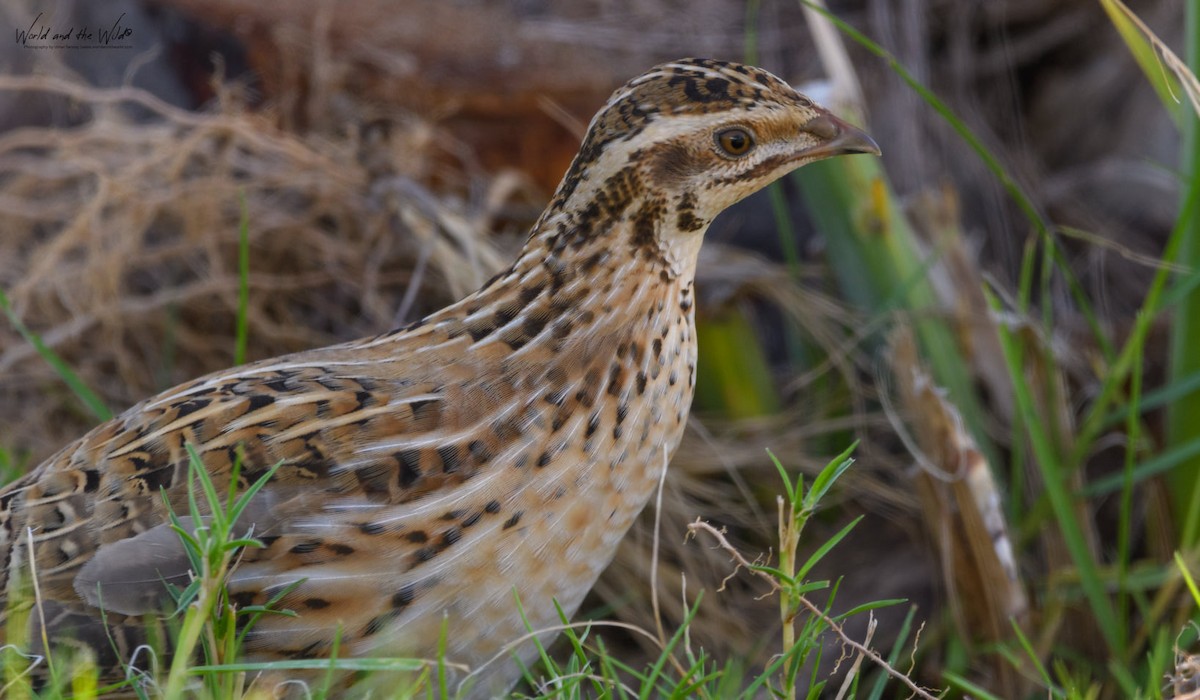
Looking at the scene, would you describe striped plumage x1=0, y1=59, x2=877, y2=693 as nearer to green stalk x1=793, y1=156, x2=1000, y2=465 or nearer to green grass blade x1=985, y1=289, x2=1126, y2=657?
green grass blade x1=985, y1=289, x2=1126, y2=657

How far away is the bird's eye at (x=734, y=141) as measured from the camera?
2473mm

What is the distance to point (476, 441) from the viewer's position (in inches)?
98.2

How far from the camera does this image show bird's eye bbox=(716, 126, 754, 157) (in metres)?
2.47

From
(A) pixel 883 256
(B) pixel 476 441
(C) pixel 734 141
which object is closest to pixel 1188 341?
(A) pixel 883 256

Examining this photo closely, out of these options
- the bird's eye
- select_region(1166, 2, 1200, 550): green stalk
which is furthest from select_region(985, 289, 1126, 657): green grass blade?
the bird's eye

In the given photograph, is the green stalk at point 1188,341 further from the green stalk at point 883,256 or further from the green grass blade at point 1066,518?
the green stalk at point 883,256

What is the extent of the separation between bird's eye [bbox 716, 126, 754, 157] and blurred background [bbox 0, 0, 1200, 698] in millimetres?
923

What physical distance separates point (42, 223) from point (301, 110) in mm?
1012

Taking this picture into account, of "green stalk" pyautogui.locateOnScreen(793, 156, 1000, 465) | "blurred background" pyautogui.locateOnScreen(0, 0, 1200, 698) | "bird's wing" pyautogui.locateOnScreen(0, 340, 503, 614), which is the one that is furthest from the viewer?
"green stalk" pyautogui.locateOnScreen(793, 156, 1000, 465)

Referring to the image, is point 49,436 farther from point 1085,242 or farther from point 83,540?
point 1085,242

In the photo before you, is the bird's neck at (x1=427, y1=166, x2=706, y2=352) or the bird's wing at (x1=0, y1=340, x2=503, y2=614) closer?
the bird's wing at (x1=0, y1=340, x2=503, y2=614)

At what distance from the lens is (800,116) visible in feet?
8.20

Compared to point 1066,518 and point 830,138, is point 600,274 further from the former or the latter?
point 1066,518

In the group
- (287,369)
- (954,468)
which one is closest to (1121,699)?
(954,468)
